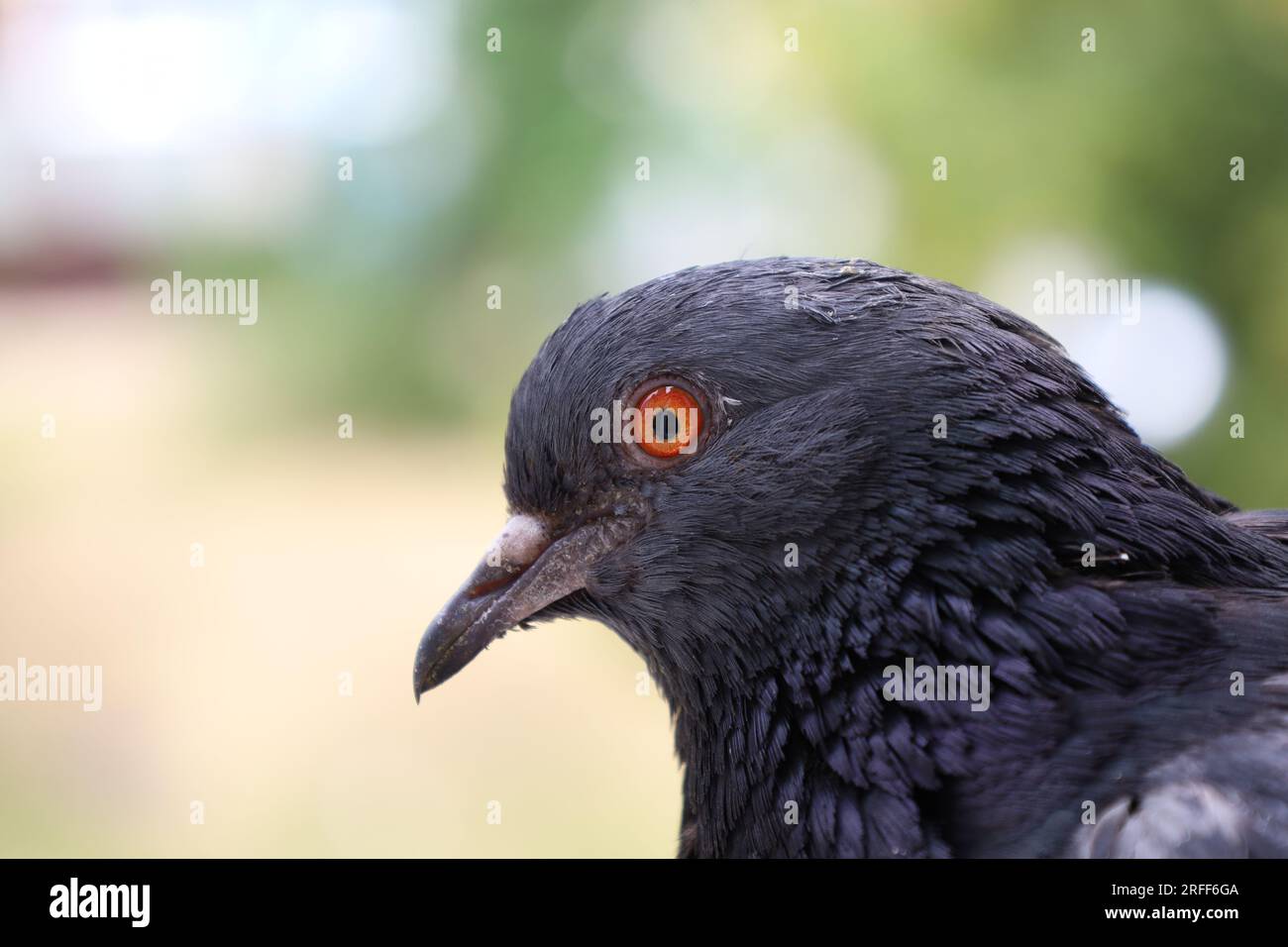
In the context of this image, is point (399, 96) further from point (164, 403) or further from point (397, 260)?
point (164, 403)

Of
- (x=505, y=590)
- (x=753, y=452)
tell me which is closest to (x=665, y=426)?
(x=753, y=452)

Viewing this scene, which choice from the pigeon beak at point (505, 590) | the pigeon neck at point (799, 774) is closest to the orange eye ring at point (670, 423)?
the pigeon beak at point (505, 590)

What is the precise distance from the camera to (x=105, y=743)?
25.4 ft

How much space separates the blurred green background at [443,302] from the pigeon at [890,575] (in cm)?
269

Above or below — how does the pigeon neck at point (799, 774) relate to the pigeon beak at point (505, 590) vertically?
below

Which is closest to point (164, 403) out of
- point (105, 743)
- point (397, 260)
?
point (397, 260)

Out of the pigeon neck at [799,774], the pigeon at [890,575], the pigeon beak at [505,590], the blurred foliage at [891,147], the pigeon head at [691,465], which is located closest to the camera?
the pigeon at [890,575]

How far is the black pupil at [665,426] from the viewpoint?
264cm

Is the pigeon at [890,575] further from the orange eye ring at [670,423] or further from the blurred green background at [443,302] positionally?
the blurred green background at [443,302]

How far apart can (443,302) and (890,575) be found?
23.7 ft

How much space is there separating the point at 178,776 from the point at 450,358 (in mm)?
3881

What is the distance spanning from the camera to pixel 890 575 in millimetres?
2404

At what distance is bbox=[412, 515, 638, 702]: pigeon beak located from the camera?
2.77 meters

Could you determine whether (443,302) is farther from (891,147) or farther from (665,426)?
(665,426)
